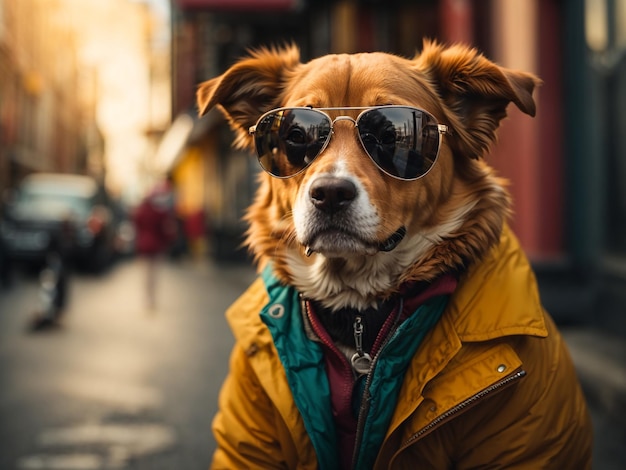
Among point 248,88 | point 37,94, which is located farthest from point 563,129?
point 37,94

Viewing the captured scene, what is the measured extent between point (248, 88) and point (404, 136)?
685 millimetres

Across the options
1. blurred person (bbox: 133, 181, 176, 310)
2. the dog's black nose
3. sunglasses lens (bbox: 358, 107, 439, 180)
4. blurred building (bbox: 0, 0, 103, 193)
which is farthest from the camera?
blurred building (bbox: 0, 0, 103, 193)

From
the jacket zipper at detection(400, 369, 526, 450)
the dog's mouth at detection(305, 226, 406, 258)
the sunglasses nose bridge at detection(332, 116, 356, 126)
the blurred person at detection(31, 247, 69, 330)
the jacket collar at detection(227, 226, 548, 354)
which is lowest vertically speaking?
the blurred person at detection(31, 247, 69, 330)

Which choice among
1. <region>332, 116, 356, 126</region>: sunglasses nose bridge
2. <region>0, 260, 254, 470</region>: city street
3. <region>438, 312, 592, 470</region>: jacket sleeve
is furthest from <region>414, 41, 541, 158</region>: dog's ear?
<region>0, 260, 254, 470</region>: city street

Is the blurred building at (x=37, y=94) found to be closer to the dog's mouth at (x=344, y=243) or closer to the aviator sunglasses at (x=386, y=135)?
the aviator sunglasses at (x=386, y=135)

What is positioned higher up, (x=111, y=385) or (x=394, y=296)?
(x=394, y=296)

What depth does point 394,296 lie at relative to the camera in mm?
2322

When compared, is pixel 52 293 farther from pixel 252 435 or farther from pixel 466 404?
pixel 466 404

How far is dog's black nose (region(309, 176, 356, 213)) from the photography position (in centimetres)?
213

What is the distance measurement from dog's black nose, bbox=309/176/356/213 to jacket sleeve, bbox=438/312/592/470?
69 centimetres

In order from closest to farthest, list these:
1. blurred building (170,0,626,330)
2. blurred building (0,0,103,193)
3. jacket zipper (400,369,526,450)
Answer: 1. jacket zipper (400,369,526,450)
2. blurred building (170,0,626,330)
3. blurred building (0,0,103,193)

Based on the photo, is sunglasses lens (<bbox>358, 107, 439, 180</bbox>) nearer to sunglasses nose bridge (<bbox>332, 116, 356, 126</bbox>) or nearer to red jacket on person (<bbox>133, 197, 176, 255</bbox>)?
sunglasses nose bridge (<bbox>332, 116, 356, 126</bbox>)

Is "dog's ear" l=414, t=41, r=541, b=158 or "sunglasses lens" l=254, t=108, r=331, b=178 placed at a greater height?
"dog's ear" l=414, t=41, r=541, b=158

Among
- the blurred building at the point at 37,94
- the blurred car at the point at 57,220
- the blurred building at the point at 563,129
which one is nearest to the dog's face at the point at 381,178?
the blurred building at the point at 563,129
